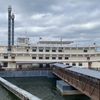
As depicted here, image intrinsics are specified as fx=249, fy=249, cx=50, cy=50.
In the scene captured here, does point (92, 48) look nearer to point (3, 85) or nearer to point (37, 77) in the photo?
point (37, 77)

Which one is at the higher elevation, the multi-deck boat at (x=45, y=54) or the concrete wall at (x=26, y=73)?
the multi-deck boat at (x=45, y=54)

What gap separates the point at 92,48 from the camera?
247 ft

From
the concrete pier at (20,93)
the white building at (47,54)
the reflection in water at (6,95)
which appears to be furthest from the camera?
the white building at (47,54)

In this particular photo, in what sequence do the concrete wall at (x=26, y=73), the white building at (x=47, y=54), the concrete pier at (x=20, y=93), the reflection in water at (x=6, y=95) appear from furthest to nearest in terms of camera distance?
the white building at (x=47, y=54) < the concrete wall at (x=26, y=73) < the reflection in water at (x=6, y=95) < the concrete pier at (x=20, y=93)

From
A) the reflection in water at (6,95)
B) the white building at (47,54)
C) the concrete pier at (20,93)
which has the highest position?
the white building at (47,54)

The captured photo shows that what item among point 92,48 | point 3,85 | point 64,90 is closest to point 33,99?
point 64,90

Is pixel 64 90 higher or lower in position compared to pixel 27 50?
lower

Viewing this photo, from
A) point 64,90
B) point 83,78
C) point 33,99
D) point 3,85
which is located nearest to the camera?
point 33,99

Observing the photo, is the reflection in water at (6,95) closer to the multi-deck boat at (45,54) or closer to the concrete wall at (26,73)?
the concrete wall at (26,73)

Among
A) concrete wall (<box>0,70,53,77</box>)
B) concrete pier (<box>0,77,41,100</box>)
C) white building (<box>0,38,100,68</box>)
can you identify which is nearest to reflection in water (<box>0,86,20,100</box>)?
concrete pier (<box>0,77,41,100</box>)

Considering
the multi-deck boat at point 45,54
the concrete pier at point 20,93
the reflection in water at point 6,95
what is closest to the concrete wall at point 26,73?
the multi-deck boat at point 45,54

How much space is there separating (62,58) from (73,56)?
333 cm

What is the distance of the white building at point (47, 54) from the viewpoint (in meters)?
71.7

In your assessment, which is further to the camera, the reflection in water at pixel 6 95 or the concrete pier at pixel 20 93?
the reflection in water at pixel 6 95
